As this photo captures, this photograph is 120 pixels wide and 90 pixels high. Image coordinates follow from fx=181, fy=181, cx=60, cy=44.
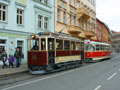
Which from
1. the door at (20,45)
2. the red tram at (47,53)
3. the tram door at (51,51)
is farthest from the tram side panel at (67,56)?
the door at (20,45)

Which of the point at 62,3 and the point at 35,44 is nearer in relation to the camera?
the point at 35,44

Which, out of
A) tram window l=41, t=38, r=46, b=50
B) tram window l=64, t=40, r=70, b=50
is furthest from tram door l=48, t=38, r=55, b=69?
tram window l=64, t=40, r=70, b=50

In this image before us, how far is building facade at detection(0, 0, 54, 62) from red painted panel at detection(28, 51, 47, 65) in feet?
16.8

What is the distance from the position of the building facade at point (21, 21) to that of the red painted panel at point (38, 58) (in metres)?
5.11

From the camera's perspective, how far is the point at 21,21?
782 inches

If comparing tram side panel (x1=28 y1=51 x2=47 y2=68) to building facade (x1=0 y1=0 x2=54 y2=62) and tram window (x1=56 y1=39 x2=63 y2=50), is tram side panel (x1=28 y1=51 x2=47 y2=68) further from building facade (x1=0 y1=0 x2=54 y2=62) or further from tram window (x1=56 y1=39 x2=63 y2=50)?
building facade (x1=0 y1=0 x2=54 y2=62)

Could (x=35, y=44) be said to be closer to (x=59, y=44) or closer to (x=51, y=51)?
(x=51, y=51)

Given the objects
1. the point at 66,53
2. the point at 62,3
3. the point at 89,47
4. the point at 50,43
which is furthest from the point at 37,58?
the point at 62,3

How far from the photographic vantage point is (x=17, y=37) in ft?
62.0

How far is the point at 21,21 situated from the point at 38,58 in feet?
26.8

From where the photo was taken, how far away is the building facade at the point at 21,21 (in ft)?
57.4

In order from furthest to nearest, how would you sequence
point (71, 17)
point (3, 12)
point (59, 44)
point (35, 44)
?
1. point (71, 17)
2. point (3, 12)
3. point (59, 44)
4. point (35, 44)

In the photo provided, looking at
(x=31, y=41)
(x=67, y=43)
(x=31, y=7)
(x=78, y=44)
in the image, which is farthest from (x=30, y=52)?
(x=31, y=7)

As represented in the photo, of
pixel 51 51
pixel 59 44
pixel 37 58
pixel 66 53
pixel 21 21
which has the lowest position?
pixel 37 58
